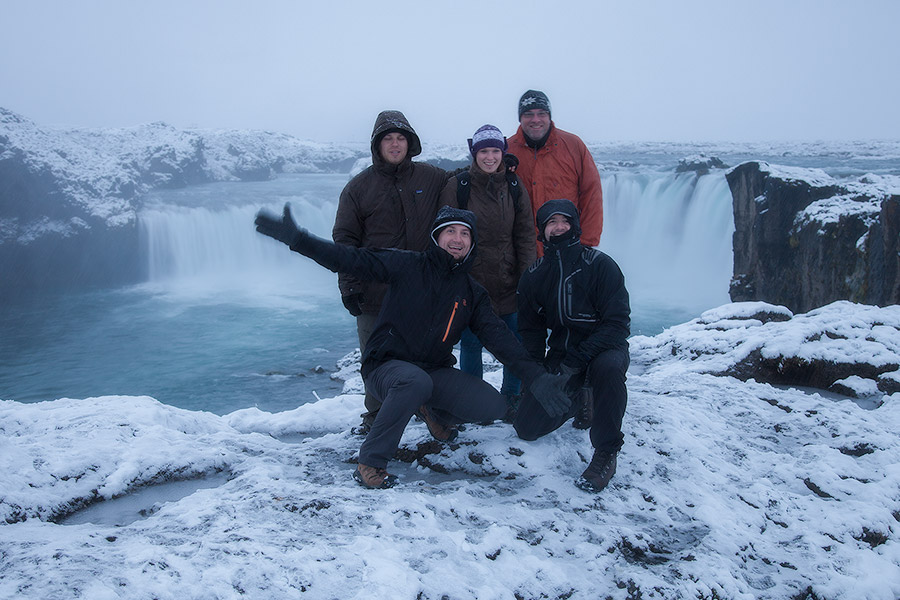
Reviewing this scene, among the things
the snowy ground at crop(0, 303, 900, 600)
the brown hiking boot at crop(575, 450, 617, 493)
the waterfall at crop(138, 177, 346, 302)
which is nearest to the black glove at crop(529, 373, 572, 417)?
the brown hiking boot at crop(575, 450, 617, 493)

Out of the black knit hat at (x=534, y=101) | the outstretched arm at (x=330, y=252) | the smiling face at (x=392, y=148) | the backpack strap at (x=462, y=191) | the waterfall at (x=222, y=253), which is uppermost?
the black knit hat at (x=534, y=101)

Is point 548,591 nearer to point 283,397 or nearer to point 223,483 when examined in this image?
point 223,483

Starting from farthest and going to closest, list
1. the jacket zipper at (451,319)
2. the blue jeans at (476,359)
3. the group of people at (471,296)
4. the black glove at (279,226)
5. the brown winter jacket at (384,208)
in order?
the blue jeans at (476,359) < the brown winter jacket at (384,208) < the jacket zipper at (451,319) < the group of people at (471,296) < the black glove at (279,226)

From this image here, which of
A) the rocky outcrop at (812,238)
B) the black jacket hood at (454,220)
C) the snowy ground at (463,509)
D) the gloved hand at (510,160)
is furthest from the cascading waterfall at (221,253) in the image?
the black jacket hood at (454,220)

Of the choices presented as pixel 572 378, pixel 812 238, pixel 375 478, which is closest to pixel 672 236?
pixel 812 238

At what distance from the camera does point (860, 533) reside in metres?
3.28

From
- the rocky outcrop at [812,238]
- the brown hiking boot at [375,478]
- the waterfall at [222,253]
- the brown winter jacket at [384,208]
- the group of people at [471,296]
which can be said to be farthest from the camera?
the waterfall at [222,253]

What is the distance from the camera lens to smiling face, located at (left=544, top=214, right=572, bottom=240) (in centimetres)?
388

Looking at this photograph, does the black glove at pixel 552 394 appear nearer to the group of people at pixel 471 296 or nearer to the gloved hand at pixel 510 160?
the group of people at pixel 471 296

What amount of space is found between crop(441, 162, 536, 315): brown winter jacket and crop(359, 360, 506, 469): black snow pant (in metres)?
0.89

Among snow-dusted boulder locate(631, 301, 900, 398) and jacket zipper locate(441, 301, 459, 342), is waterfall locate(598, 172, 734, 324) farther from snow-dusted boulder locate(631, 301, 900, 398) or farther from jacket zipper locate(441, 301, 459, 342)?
jacket zipper locate(441, 301, 459, 342)

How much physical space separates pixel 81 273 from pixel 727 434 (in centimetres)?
3783

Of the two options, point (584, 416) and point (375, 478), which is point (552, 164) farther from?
point (375, 478)

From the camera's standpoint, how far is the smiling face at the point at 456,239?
371 cm
